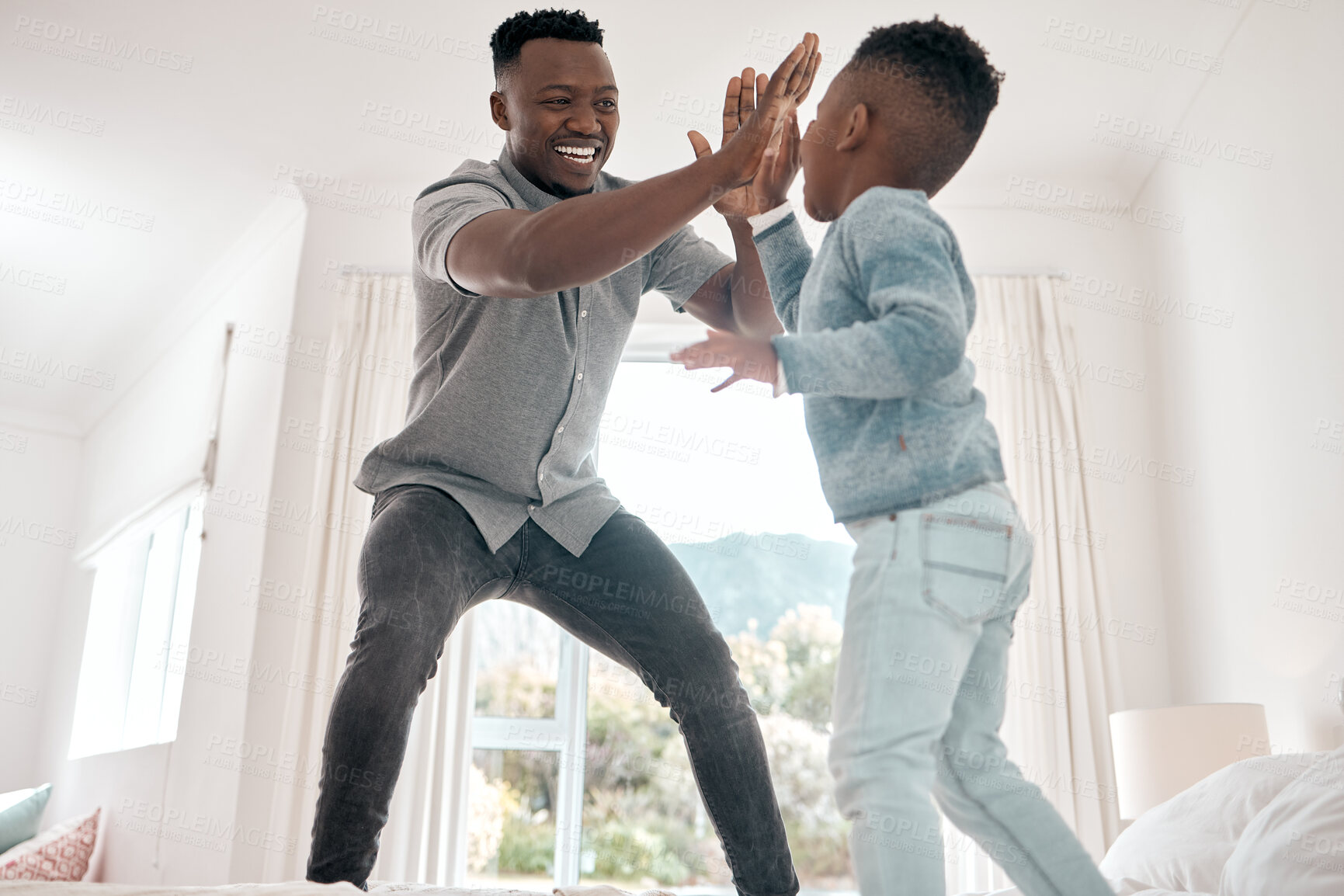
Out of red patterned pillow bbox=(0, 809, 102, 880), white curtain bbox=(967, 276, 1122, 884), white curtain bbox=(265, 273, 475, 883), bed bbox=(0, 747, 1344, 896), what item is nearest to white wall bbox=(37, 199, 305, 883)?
red patterned pillow bbox=(0, 809, 102, 880)

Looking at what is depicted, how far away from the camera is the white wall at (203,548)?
11.7 ft

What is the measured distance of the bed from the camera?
1.07m

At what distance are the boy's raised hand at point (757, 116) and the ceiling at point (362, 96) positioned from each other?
65.3 inches

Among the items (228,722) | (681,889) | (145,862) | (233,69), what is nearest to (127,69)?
(233,69)

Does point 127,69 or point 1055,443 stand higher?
point 127,69

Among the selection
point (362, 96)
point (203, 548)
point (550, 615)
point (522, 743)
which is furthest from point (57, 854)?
point (550, 615)

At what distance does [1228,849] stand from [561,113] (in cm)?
157

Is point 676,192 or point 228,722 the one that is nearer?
point 676,192

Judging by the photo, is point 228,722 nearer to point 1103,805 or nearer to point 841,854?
point 841,854

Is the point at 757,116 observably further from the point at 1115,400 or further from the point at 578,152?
the point at 1115,400

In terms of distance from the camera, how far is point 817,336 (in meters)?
1.02

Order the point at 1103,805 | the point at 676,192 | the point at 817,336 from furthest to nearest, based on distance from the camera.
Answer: the point at 1103,805 → the point at 676,192 → the point at 817,336

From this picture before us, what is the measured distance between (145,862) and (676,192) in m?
3.69

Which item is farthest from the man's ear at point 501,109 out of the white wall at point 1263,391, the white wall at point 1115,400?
the white wall at point 1115,400
